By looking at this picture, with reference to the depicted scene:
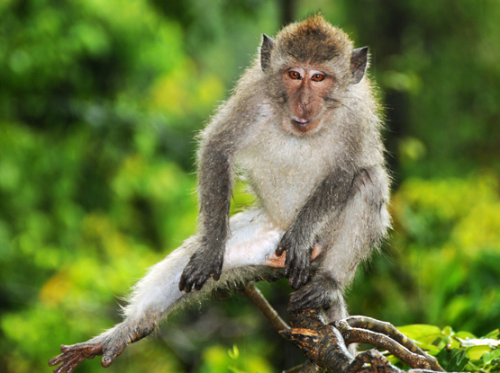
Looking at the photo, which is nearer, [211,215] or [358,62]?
[211,215]

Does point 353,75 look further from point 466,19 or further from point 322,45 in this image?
point 466,19

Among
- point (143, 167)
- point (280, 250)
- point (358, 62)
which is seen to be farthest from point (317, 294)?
point (143, 167)

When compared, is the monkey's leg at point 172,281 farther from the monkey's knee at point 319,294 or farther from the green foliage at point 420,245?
the green foliage at point 420,245

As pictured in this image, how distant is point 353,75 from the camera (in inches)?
128

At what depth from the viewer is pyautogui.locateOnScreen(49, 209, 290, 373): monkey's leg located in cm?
272

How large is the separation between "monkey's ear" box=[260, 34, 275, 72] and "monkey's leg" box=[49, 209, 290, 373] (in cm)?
92

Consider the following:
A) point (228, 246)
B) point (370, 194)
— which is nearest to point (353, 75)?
point (370, 194)

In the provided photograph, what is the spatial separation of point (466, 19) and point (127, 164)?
6.54 metres

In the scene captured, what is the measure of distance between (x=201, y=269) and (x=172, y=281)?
227 millimetres

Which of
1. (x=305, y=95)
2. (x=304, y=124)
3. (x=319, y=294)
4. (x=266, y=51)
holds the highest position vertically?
(x=266, y=51)

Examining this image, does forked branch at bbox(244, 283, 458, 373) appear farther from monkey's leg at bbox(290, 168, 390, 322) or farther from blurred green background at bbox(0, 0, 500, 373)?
blurred green background at bbox(0, 0, 500, 373)

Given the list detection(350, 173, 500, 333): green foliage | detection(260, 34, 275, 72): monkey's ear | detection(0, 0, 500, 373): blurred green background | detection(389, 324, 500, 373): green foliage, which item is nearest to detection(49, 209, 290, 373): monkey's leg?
detection(260, 34, 275, 72): monkey's ear

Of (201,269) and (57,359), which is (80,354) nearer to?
(57,359)

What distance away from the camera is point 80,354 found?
8.90 ft
